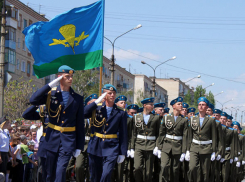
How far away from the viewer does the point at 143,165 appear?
13125 mm

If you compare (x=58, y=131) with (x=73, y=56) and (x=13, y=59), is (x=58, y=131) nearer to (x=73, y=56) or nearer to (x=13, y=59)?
(x=73, y=56)

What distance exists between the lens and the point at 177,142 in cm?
1334

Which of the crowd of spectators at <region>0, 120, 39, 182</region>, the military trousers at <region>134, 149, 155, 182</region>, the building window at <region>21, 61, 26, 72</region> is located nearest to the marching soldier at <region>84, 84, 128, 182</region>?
the military trousers at <region>134, 149, 155, 182</region>

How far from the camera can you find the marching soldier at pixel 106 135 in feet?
31.8

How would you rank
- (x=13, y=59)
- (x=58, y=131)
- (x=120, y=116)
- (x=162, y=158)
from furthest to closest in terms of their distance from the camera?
(x=13, y=59), (x=162, y=158), (x=120, y=116), (x=58, y=131)

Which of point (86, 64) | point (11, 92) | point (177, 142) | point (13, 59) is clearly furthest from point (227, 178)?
Answer: point (13, 59)

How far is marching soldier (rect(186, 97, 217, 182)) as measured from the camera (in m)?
13.0

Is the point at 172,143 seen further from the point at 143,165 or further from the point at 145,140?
the point at 143,165

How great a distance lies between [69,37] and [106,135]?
3552 mm

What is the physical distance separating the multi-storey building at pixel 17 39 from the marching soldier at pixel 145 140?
32600 mm

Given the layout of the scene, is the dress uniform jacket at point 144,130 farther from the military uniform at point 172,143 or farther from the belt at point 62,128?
the belt at point 62,128

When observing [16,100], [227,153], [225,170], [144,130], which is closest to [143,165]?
[144,130]

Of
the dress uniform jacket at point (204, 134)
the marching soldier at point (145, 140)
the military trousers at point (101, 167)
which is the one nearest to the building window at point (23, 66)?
the marching soldier at point (145, 140)

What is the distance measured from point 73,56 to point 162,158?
3.44 m
